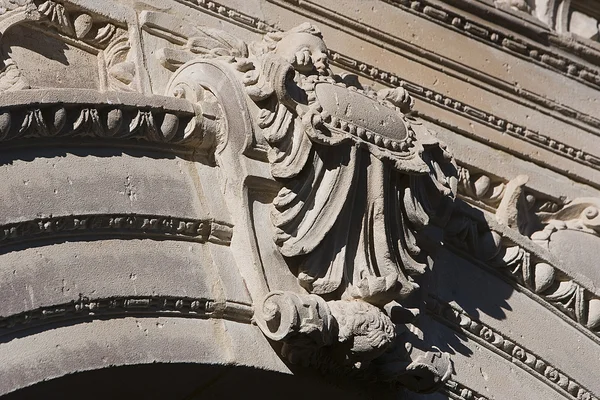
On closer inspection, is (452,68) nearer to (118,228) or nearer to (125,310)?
(118,228)

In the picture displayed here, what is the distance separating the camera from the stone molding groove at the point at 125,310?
337 cm

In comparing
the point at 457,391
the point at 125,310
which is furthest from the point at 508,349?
the point at 125,310

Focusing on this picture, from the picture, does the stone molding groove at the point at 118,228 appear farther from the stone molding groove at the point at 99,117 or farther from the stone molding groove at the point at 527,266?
the stone molding groove at the point at 527,266

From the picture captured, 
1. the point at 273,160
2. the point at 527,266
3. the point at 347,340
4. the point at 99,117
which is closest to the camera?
the point at 99,117

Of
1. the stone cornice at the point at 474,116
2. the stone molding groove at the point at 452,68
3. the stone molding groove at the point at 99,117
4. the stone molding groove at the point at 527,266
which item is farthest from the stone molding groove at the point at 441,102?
the stone molding groove at the point at 99,117

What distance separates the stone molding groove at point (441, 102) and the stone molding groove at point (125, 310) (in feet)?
3.39

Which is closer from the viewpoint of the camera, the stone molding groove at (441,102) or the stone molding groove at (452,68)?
the stone molding groove at (441,102)

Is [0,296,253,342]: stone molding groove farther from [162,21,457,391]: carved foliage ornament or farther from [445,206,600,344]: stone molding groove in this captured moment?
[445,206,600,344]: stone molding groove

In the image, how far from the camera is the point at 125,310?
357 cm

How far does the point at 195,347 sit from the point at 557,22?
2.25 meters

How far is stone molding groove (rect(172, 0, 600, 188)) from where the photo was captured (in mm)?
4305

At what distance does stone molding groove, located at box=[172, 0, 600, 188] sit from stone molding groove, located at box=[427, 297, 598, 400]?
73 centimetres

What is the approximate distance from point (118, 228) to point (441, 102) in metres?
1.51

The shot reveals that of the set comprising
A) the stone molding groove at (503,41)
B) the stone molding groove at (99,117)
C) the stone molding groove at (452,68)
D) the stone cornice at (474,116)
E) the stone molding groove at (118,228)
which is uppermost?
the stone molding groove at (503,41)
